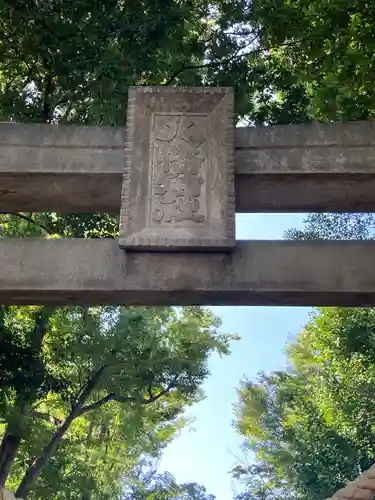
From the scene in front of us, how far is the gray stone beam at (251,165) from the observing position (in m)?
3.30

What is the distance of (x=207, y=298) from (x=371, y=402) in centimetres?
710

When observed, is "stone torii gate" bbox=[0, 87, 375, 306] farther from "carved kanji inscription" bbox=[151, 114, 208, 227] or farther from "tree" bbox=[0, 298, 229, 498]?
"tree" bbox=[0, 298, 229, 498]

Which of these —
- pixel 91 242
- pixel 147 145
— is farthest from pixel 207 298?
pixel 147 145

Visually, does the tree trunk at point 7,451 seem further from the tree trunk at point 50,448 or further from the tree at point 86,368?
the tree trunk at point 50,448

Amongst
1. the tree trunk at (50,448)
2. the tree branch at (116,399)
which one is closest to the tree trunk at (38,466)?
the tree trunk at (50,448)

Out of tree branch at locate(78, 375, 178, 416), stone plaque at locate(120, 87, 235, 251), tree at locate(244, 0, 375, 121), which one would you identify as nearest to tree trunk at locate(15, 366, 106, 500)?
tree branch at locate(78, 375, 178, 416)

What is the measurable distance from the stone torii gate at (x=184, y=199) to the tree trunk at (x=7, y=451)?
5.19 m

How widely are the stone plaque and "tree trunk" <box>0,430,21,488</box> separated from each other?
18.5 ft

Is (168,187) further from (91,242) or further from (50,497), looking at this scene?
(50,497)

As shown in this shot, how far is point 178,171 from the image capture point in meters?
3.31

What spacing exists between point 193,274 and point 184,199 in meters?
0.44

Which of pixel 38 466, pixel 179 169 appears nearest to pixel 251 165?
pixel 179 169

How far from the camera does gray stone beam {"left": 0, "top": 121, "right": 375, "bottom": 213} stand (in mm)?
3299

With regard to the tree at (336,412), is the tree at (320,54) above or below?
above
